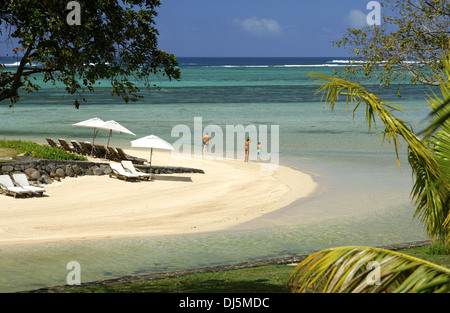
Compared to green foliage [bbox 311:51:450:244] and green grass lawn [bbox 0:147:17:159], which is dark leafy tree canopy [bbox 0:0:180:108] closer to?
green foliage [bbox 311:51:450:244]

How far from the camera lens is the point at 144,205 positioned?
60.6ft

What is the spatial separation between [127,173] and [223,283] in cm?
1267

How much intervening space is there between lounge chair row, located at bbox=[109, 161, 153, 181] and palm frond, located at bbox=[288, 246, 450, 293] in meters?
17.6

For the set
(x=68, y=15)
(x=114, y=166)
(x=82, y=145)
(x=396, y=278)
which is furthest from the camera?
(x=82, y=145)

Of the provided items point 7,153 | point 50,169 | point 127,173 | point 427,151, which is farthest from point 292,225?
point 7,153

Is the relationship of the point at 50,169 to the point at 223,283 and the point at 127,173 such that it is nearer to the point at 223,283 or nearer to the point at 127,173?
the point at 127,173

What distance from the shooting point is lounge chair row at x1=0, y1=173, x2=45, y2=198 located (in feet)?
60.3

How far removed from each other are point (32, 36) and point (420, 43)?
35.0 ft

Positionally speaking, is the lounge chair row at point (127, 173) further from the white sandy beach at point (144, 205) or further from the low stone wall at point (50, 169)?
the low stone wall at point (50, 169)

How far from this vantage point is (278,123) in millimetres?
50344

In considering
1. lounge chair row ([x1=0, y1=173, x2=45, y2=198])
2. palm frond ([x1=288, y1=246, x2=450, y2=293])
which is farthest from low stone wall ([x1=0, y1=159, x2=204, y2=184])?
palm frond ([x1=288, y1=246, x2=450, y2=293])

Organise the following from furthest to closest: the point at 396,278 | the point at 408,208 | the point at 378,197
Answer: the point at 378,197 → the point at 408,208 → the point at 396,278
